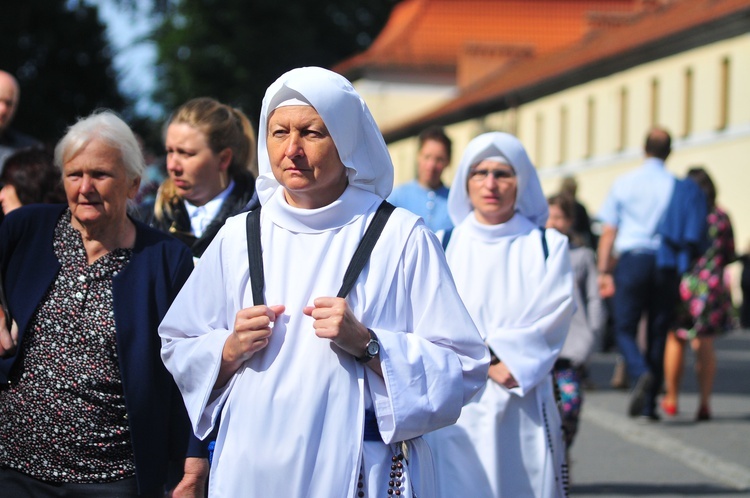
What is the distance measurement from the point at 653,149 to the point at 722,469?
376 cm

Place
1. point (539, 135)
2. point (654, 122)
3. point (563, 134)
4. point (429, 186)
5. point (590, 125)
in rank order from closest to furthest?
1. point (429, 186)
2. point (654, 122)
3. point (590, 125)
4. point (563, 134)
5. point (539, 135)

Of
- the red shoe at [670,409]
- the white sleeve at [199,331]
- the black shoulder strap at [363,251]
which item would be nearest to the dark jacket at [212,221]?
the white sleeve at [199,331]

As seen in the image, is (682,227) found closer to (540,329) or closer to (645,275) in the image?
(645,275)

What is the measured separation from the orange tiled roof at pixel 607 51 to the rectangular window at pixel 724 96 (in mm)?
808

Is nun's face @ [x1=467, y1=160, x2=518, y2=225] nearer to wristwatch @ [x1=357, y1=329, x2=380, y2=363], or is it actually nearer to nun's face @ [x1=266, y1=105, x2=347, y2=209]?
nun's face @ [x1=266, y1=105, x2=347, y2=209]

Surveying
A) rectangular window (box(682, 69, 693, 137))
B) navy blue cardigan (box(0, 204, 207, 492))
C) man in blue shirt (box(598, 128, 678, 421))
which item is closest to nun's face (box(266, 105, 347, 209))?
navy blue cardigan (box(0, 204, 207, 492))

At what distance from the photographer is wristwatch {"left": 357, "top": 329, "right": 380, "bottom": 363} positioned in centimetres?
447

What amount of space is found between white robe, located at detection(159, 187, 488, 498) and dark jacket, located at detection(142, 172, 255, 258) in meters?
1.81

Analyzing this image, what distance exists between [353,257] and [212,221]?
2169 millimetres

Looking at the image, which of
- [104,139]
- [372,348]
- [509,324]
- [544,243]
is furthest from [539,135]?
[372,348]

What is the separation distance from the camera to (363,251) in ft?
15.0

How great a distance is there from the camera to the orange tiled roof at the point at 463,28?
78.7 meters

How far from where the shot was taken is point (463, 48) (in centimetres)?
7488

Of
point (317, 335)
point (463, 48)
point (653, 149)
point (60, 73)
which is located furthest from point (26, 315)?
point (463, 48)
